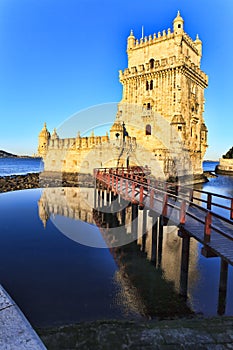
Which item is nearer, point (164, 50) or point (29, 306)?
point (29, 306)

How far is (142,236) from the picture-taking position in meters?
14.5

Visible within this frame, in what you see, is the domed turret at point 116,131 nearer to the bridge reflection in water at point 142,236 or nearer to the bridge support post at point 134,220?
the bridge reflection in water at point 142,236

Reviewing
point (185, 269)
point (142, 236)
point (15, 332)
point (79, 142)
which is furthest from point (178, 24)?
point (15, 332)

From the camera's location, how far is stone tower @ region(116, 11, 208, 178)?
32.2 meters

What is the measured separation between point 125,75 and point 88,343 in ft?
118

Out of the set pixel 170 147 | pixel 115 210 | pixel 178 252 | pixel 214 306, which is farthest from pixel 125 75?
pixel 214 306

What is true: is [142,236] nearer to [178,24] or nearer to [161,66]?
[161,66]

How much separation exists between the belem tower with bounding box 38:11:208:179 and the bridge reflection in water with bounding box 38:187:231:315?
9.53 metres

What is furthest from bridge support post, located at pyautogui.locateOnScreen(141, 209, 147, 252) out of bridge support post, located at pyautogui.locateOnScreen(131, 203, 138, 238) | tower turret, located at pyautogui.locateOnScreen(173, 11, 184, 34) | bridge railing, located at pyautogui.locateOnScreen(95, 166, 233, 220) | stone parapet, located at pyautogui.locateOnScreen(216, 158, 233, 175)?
stone parapet, located at pyautogui.locateOnScreen(216, 158, 233, 175)

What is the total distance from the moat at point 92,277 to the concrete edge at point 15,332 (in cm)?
505

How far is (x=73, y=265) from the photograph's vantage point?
10.9 meters

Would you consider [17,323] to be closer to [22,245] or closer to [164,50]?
[22,245]

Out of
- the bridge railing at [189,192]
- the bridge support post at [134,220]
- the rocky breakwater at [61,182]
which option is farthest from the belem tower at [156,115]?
the bridge support post at [134,220]

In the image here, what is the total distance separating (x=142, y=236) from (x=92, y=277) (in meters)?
5.42
